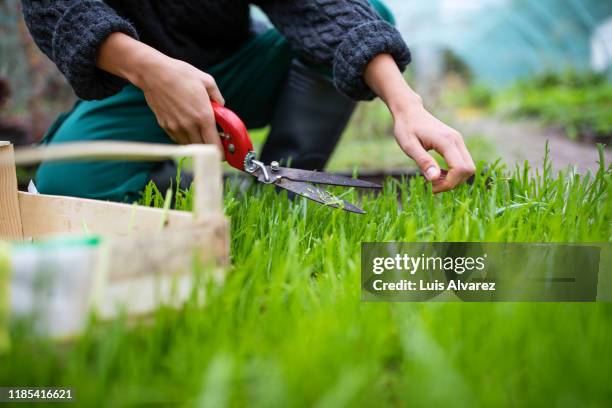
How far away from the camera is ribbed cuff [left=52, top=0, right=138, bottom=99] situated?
1189mm

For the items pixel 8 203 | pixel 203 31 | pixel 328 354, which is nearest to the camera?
pixel 328 354

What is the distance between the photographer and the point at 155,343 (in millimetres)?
698

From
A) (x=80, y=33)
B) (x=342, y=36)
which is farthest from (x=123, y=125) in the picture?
(x=342, y=36)

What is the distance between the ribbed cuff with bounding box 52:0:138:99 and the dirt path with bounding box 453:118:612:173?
1668mm

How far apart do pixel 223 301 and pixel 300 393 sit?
0.22 m

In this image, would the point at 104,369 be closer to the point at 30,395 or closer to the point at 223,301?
the point at 30,395

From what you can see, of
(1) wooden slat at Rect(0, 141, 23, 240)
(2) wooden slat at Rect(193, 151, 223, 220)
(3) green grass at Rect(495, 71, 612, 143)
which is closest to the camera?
(2) wooden slat at Rect(193, 151, 223, 220)

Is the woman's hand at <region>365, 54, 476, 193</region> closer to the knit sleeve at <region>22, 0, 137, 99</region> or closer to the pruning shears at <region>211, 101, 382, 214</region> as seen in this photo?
the pruning shears at <region>211, 101, 382, 214</region>

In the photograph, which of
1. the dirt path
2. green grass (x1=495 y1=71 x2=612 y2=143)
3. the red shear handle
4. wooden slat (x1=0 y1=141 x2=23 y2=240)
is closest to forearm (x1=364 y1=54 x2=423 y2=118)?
the red shear handle

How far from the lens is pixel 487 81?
8.36 metres

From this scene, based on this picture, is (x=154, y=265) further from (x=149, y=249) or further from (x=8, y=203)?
(x=8, y=203)

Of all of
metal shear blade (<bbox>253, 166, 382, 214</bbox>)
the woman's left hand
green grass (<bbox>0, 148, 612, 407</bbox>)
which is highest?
the woman's left hand

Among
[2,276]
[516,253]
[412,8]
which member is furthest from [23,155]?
[412,8]

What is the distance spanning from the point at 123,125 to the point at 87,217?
2.81ft
